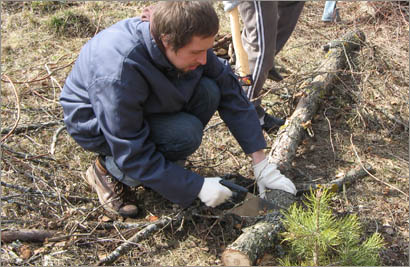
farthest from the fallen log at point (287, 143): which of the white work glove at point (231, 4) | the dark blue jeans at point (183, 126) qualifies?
the white work glove at point (231, 4)

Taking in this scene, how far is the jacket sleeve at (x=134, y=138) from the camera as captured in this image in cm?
175

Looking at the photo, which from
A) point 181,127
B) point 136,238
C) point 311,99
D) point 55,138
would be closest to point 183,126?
point 181,127

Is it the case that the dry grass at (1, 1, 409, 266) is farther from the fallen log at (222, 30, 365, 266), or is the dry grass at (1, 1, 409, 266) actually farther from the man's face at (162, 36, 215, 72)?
the man's face at (162, 36, 215, 72)

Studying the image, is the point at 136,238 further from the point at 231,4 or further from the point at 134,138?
the point at 231,4

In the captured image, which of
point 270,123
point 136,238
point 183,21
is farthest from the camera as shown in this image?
point 270,123

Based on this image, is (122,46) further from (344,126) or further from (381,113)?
(381,113)

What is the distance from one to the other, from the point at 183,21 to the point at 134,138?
1.91ft

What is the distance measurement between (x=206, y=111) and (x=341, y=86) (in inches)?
56.8

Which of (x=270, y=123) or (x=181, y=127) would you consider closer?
(x=181, y=127)

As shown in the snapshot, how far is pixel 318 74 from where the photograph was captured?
2.95m

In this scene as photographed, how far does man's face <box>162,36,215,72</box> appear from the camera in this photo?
170 centimetres

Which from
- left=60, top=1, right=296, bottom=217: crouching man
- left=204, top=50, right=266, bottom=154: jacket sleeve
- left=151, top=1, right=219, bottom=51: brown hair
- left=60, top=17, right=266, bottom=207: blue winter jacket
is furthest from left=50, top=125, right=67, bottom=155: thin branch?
left=151, top=1, right=219, bottom=51: brown hair

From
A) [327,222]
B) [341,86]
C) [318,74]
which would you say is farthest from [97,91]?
[341,86]

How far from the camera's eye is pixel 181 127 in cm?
207
